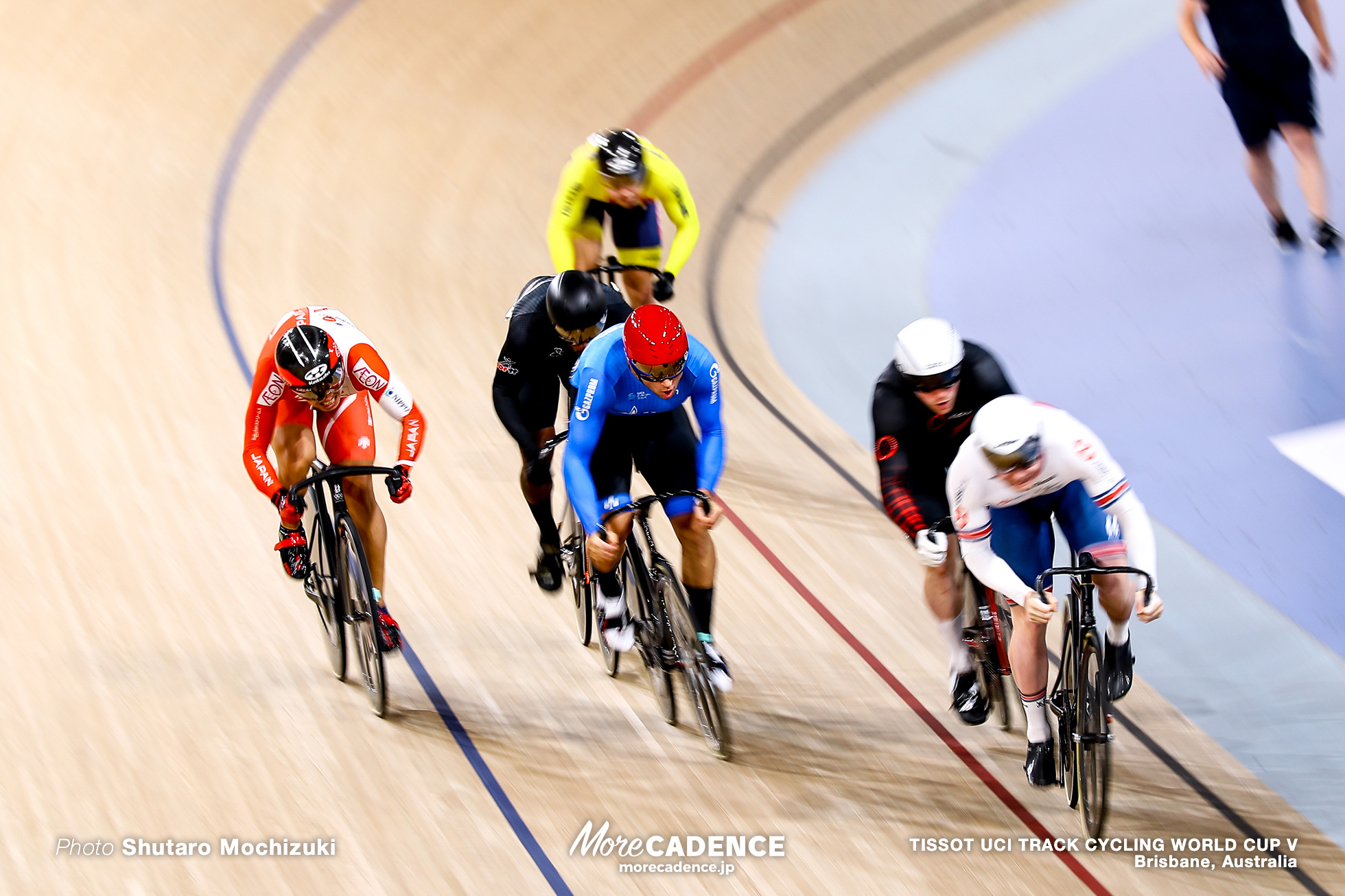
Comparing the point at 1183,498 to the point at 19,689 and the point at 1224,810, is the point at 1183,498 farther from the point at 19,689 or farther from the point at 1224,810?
the point at 19,689

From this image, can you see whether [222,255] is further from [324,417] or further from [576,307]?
[576,307]

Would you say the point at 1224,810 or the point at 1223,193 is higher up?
the point at 1223,193

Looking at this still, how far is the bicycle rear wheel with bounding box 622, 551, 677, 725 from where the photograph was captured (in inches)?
127

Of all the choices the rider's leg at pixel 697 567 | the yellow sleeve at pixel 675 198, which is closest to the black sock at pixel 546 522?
the rider's leg at pixel 697 567

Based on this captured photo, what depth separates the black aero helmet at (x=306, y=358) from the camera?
304 cm

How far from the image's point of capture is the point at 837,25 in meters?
7.22

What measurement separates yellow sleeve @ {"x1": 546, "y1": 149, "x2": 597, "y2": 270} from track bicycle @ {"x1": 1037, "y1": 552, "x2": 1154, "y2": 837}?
192cm

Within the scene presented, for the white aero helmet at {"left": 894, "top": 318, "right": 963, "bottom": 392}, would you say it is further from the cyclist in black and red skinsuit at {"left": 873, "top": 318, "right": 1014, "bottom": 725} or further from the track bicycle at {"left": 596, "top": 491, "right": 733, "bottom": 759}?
the track bicycle at {"left": 596, "top": 491, "right": 733, "bottom": 759}

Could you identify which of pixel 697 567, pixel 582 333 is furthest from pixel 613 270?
pixel 697 567

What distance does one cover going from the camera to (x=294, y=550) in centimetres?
329

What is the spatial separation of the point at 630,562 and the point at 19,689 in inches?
74.2

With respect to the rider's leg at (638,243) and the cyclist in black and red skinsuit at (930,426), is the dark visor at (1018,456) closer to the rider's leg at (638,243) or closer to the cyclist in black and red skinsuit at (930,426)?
the cyclist in black and red skinsuit at (930,426)

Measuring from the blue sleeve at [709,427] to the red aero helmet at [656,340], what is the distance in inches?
9.3

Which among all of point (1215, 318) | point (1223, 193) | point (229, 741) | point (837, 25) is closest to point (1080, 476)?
point (229, 741)
